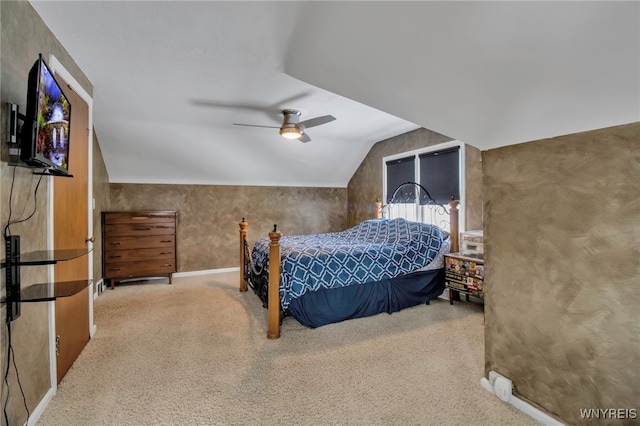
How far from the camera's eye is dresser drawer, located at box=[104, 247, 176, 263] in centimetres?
421

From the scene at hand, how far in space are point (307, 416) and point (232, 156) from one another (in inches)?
157

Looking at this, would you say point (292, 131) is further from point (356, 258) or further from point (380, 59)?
point (380, 59)

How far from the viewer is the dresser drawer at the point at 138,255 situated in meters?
4.21

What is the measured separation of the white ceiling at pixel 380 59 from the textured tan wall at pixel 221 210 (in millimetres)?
1680

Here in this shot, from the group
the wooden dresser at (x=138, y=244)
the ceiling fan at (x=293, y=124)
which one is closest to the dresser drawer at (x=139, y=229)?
the wooden dresser at (x=138, y=244)

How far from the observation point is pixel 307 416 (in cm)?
172

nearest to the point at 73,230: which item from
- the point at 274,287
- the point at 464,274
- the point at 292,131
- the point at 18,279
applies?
the point at 18,279

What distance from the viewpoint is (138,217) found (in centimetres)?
430

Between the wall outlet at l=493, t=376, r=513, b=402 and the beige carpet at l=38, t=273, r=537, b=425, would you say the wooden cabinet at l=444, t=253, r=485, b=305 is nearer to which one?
the beige carpet at l=38, t=273, r=537, b=425

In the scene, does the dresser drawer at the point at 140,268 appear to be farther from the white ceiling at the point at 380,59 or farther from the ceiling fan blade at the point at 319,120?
the ceiling fan blade at the point at 319,120

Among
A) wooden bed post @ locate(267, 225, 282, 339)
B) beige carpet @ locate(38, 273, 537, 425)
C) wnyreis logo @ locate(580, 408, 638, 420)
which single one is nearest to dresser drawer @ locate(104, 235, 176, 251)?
beige carpet @ locate(38, 273, 537, 425)

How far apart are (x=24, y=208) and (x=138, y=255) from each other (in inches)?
119

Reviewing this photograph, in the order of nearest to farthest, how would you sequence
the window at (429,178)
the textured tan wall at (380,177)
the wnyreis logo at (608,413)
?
1. the wnyreis logo at (608,413)
2. the textured tan wall at (380,177)
3. the window at (429,178)

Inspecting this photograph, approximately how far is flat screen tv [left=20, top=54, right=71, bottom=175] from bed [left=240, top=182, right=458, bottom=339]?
5.18 feet
